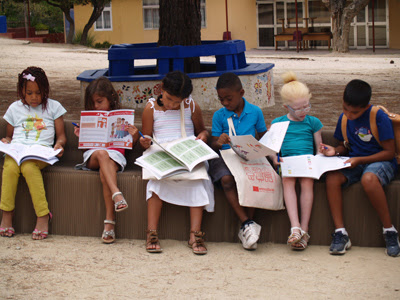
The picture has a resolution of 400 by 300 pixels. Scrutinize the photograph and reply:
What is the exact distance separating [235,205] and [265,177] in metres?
0.26

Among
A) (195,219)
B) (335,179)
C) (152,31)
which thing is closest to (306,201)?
(335,179)

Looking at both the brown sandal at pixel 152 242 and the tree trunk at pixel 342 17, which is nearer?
the brown sandal at pixel 152 242

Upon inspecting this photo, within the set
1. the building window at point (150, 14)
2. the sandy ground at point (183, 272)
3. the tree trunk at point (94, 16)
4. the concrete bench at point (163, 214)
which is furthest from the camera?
the building window at point (150, 14)

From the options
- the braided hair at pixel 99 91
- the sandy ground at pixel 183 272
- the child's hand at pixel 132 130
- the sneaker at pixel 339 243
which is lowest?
the sandy ground at pixel 183 272

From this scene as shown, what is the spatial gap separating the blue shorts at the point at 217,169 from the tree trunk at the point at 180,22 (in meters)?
3.46

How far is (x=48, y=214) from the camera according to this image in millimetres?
4031

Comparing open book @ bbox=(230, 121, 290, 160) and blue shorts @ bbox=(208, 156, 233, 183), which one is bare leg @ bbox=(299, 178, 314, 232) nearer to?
open book @ bbox=(230, 121, 290, 160)

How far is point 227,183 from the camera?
3785mm

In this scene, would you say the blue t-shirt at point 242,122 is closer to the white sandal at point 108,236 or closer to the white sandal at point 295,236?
the white sandal at point 295,236

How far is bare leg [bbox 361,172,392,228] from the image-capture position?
359 centimetres

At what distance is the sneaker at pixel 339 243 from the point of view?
11.8 ft

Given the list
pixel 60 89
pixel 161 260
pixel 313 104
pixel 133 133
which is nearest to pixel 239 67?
pixel 313 104

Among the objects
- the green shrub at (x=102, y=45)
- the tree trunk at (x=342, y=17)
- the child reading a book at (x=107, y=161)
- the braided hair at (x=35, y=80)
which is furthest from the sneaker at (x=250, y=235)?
the green shrub at (x=102, y=45)

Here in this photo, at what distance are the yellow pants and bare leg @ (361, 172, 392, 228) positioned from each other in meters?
2.01
